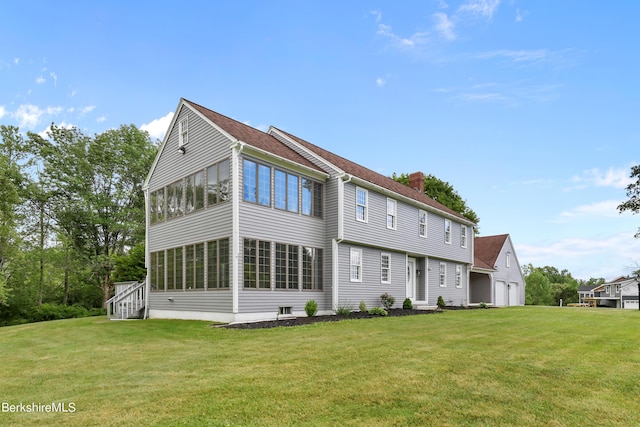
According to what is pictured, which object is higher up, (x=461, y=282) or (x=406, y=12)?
(x=406, y=12)

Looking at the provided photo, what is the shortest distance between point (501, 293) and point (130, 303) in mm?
27972

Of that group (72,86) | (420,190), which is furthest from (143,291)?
(420,190)

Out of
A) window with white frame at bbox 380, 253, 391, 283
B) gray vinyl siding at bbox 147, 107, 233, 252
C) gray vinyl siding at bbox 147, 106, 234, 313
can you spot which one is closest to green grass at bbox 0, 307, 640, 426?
gray vinyl siding at bbox 147, 106, 234, 313

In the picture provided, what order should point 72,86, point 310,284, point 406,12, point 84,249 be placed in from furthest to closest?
point 84,249 < point 72,86 < point 310,284 < point 406,12

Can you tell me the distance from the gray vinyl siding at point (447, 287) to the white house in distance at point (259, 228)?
309 centimetres

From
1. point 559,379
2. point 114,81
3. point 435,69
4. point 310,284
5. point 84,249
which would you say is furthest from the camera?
point 84,249

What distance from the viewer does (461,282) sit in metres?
27.9

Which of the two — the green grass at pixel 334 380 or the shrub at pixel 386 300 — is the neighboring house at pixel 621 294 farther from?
the green grass at pixel 334 380

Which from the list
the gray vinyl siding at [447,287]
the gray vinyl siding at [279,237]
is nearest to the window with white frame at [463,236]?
the gray vinyl siding at [447,287]

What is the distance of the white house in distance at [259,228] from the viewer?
1414cm

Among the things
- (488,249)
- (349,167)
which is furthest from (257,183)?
(488,249)

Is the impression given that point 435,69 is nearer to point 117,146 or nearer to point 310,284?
point 310,284

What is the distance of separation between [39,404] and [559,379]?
6873mm

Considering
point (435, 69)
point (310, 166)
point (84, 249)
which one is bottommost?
point (84, 249)
